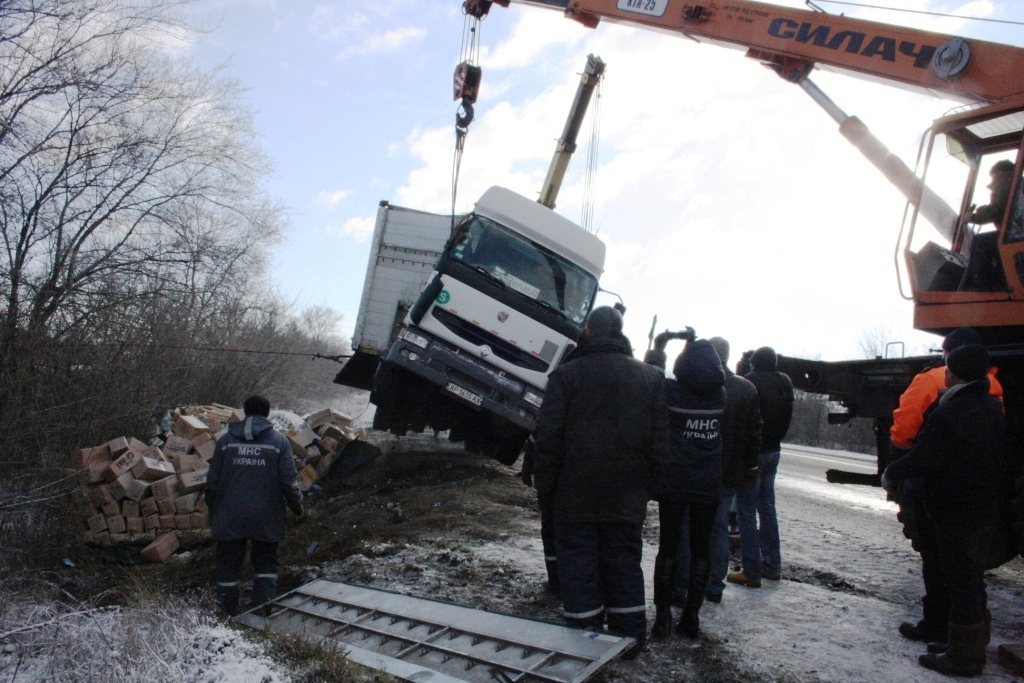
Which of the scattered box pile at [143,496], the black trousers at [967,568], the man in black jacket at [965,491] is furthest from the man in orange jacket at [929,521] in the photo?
the scattered box pile at [143,496]

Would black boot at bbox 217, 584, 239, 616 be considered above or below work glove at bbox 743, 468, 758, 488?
below

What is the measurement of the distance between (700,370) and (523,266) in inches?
212

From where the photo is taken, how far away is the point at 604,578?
4.06 m

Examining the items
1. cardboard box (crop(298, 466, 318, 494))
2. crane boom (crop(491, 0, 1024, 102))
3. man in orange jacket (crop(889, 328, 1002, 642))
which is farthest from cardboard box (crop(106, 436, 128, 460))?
man in orange jacket (crop(889, 328, 1002, 642))

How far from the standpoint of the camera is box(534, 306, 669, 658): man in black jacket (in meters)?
3.97

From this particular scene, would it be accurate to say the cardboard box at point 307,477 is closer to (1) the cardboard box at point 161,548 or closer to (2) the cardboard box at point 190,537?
(2) the cardboard box at point 190,537

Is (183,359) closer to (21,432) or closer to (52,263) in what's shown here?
(52,263)

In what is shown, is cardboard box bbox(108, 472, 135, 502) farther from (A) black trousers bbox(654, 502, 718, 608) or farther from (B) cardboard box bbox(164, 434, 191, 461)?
(A) black trousers bbox(654, 502, 718, 608)

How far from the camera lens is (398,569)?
244 inches

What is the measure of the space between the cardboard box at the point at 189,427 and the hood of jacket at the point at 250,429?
5.01 m

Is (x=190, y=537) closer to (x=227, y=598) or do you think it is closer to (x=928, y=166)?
(x=227, y=598)

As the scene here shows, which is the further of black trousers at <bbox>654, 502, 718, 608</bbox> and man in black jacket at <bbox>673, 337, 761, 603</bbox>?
man in black jacket at <bbox>673, 337, 761, 603</bbox>

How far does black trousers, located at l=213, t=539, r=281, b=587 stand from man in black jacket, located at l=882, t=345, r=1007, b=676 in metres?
4.52

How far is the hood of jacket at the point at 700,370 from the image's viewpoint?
4504 millimetres
